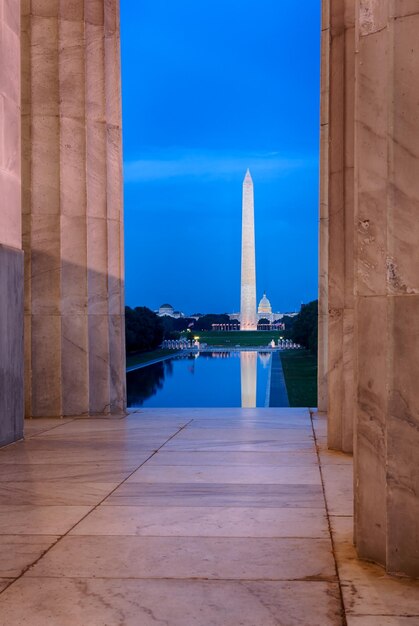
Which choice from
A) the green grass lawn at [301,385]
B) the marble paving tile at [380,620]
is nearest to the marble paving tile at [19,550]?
the marble paving tile at [380,620]

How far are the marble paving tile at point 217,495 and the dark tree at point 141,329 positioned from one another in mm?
86503

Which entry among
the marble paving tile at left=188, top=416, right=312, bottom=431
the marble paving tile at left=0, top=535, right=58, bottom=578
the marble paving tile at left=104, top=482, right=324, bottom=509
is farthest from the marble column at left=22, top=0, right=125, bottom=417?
the marble paving tile at left=0, top=535, right=58, bottom=578

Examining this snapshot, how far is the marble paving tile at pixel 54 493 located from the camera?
9469 mm

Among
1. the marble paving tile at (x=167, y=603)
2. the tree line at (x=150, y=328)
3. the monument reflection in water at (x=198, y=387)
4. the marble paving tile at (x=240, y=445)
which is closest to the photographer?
the marble paving tile at (x=167, y=603)

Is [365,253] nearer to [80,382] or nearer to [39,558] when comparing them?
[39,558]

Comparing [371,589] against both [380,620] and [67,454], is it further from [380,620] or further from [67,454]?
[67,454]

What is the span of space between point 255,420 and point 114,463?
5862mm

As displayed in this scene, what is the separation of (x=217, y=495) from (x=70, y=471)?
2.59m

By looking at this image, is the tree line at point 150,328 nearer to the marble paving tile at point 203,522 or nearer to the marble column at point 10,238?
the marble column at point 10,238

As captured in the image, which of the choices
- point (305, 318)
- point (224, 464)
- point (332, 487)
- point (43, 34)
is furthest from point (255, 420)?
point (305, 318)

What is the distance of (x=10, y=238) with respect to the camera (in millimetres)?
14664

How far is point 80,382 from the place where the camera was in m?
18.4

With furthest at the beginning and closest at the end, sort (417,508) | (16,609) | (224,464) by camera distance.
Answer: (224,464) < (417,508) < (16,609)

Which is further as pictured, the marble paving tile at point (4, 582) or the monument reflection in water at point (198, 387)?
the monument reflection in water at point (198, 387)
